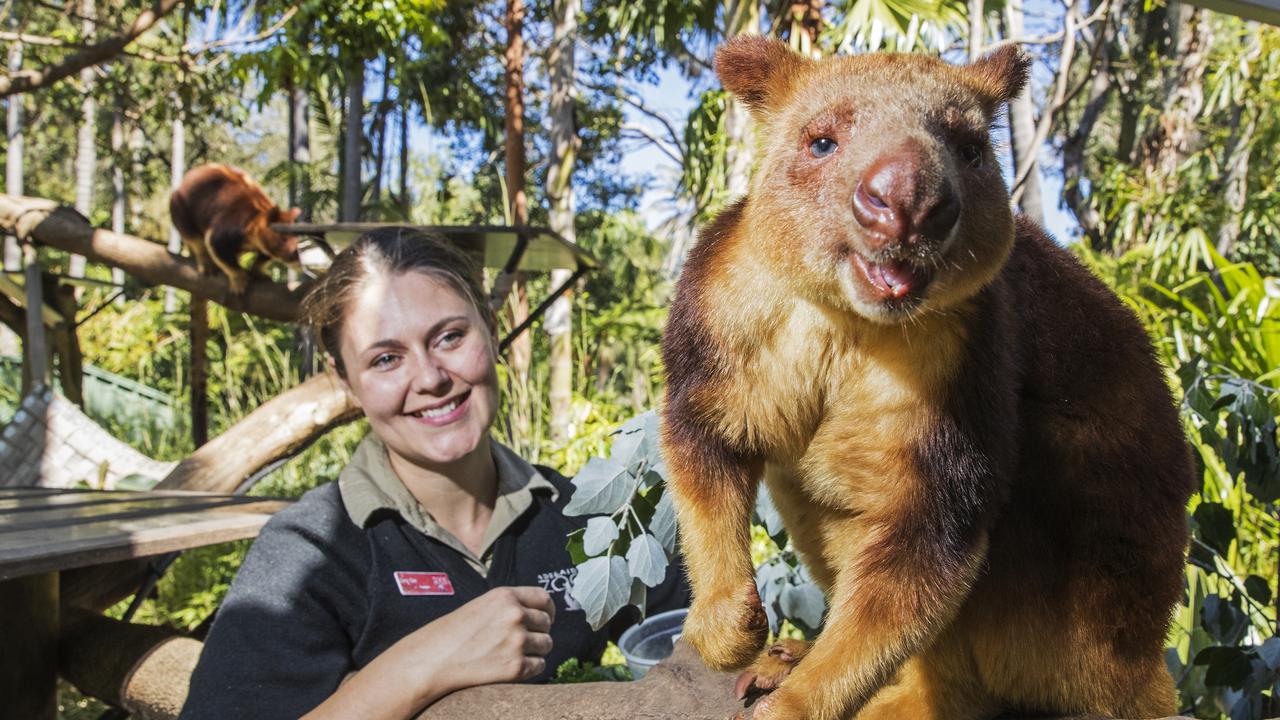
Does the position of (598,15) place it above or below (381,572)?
above

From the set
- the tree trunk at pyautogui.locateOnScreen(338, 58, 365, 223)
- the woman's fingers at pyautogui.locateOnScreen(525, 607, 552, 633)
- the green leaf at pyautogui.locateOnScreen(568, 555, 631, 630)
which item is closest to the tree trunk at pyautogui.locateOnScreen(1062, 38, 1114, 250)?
the tree trunk at pyautogui.locateOnScreen(338, 58, 365, 223)

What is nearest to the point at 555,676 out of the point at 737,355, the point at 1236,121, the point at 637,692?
the point at 637,692

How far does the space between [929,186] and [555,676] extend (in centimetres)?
165

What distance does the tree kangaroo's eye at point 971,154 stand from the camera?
3.36 ft

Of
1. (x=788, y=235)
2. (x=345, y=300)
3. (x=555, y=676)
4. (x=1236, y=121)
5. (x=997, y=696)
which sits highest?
(x=1236, y=121)

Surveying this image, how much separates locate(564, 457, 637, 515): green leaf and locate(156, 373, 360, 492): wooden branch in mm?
3422

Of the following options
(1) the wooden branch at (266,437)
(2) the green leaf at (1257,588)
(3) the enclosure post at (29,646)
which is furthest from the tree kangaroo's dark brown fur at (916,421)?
(1) the wooden branch at (266,437)

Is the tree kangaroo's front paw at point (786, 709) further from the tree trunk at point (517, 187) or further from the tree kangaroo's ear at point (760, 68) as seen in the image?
the tree trunk at point (517, 187)

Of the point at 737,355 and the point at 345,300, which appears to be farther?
the point at 345,300

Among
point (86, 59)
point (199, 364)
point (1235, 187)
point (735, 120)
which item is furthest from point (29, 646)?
point (1235, 187)

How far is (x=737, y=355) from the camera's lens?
1164 millimetres

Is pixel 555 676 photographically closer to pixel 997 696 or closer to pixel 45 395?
pixel 997 696

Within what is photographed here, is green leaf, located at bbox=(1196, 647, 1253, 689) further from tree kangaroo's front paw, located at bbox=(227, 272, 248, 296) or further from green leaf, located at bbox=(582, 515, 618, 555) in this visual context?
tree kangaroo's front paw, located at bbox=(227, 272, 248, 296)

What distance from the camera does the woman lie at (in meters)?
1.82
